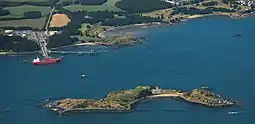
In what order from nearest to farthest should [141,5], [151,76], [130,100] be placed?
[130,100] → [151,76] → [141,5]

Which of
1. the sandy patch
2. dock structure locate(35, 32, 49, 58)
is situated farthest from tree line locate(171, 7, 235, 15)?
dock structure locate(35, 32, 49, 58)

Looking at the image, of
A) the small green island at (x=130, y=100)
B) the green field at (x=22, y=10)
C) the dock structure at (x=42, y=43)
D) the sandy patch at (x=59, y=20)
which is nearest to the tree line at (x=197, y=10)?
the sandy patch at (x=59, y=20)

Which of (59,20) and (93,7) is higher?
(93,7)

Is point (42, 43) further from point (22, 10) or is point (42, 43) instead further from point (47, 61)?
point (22, 10)

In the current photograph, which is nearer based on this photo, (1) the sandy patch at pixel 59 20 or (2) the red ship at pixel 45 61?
(2) the red ship at pixel 45 61

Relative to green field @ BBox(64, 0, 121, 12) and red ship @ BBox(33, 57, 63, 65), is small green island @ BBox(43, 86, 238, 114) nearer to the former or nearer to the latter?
red ship @ BBox(33, 57, 63, 65)

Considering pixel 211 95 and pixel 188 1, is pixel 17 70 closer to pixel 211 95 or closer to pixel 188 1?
pixel 211 95

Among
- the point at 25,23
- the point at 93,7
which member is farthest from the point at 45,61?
the point at 93,7

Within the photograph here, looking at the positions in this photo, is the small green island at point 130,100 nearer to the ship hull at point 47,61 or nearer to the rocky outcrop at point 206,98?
the rocky outcrop at point 206,98
